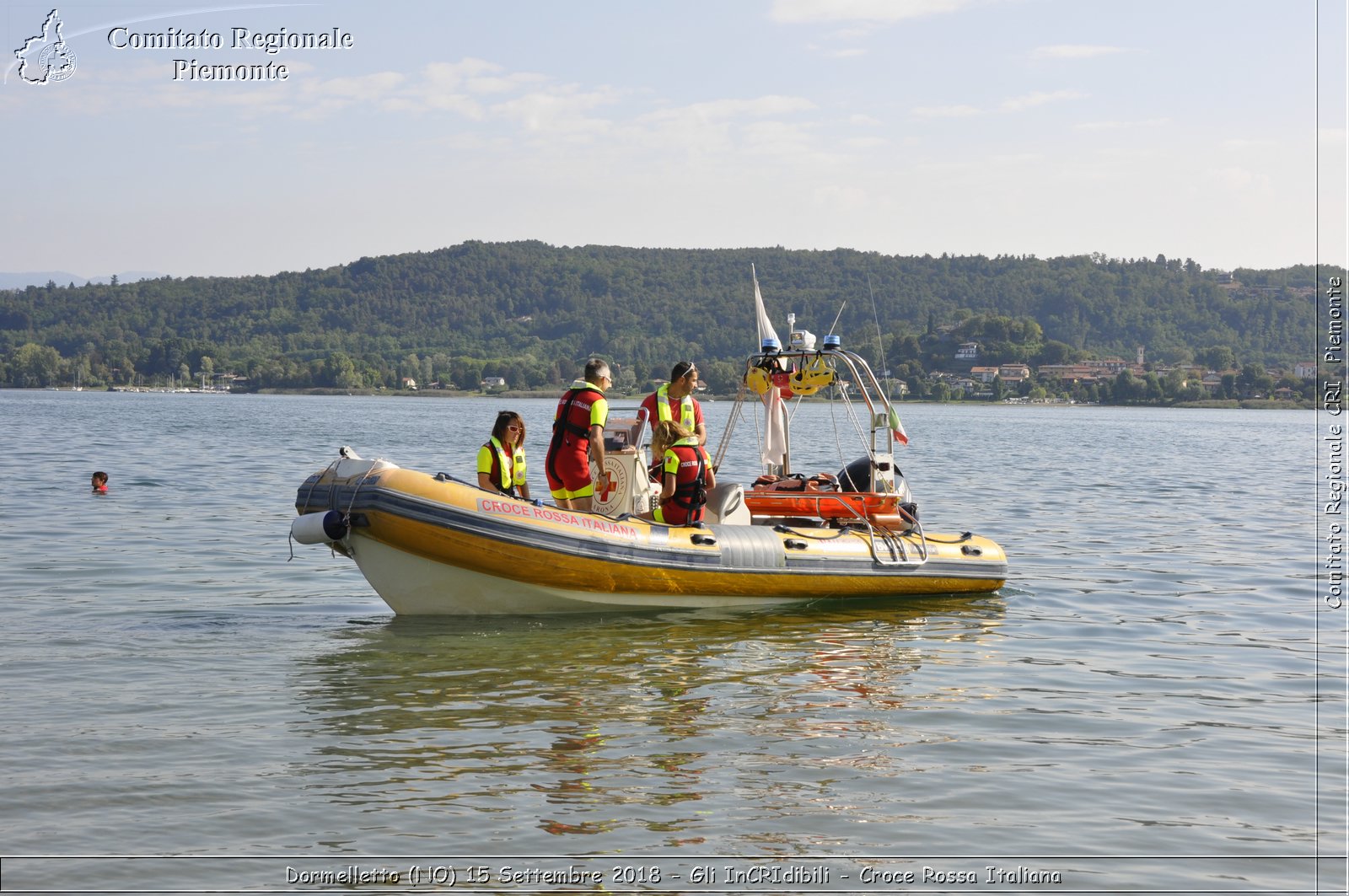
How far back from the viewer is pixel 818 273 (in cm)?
10281

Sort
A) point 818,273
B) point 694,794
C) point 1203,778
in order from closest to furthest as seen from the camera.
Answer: point 694,794
point 1203,778
point 818,273

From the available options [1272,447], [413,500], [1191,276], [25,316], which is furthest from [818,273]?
[413,500]

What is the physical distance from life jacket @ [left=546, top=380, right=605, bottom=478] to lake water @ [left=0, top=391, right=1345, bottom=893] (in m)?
1.28

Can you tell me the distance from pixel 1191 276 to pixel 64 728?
436 feet

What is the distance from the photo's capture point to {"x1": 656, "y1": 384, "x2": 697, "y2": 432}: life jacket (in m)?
9.33

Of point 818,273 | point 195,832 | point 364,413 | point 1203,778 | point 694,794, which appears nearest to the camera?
point 195,832

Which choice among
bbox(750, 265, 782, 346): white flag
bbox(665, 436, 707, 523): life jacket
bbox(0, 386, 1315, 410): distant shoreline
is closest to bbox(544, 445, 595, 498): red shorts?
bbox(665, 436, 707, 523): life jacket

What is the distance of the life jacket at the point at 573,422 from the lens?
9.02m

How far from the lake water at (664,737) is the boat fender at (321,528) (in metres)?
0.79

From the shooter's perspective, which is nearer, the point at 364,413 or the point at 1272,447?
the point at 1272,447

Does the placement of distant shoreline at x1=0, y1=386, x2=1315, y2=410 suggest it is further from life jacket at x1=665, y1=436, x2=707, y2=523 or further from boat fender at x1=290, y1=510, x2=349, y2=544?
boat fender at x1=290, y1=510, x2=349, y2=544

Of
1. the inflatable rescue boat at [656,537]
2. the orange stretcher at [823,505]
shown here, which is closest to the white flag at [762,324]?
the inflatable rescue boat at [656,537]

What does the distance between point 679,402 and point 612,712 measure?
2.92 metres

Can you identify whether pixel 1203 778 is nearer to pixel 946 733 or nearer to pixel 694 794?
pixel 946 733
